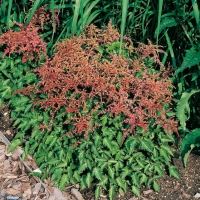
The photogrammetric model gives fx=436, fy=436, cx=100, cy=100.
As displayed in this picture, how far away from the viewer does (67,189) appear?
3.09 m

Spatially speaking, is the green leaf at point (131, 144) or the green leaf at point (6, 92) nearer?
the green leaf at point (131, 144)

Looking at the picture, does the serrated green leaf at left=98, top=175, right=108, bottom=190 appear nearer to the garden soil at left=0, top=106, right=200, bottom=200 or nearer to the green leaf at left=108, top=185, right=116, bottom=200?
the green leaf at left=108, top=185, right=116, bottom=200

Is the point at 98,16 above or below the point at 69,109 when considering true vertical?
above

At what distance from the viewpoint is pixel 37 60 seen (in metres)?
3.15

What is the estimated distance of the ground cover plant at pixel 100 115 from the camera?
2.70 m

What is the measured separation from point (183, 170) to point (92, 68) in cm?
106

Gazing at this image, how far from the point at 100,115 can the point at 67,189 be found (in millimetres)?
637

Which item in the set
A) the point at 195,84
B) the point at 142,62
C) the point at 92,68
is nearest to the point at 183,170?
the point at 195,84

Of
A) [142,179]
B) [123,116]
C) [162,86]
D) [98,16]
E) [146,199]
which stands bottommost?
[146,199]

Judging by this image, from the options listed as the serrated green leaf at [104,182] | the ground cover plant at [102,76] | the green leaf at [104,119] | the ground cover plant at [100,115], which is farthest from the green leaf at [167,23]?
the serrated green leaf at [104,182]

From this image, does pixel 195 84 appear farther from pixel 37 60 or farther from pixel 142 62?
pixel 37 60

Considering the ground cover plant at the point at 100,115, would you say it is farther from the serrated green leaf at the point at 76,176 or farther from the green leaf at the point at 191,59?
the green leaf at the point at 191,59

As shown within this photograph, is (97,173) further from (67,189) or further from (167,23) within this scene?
(167,23)

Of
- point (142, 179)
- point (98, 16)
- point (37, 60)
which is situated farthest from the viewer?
point (98, 16)
